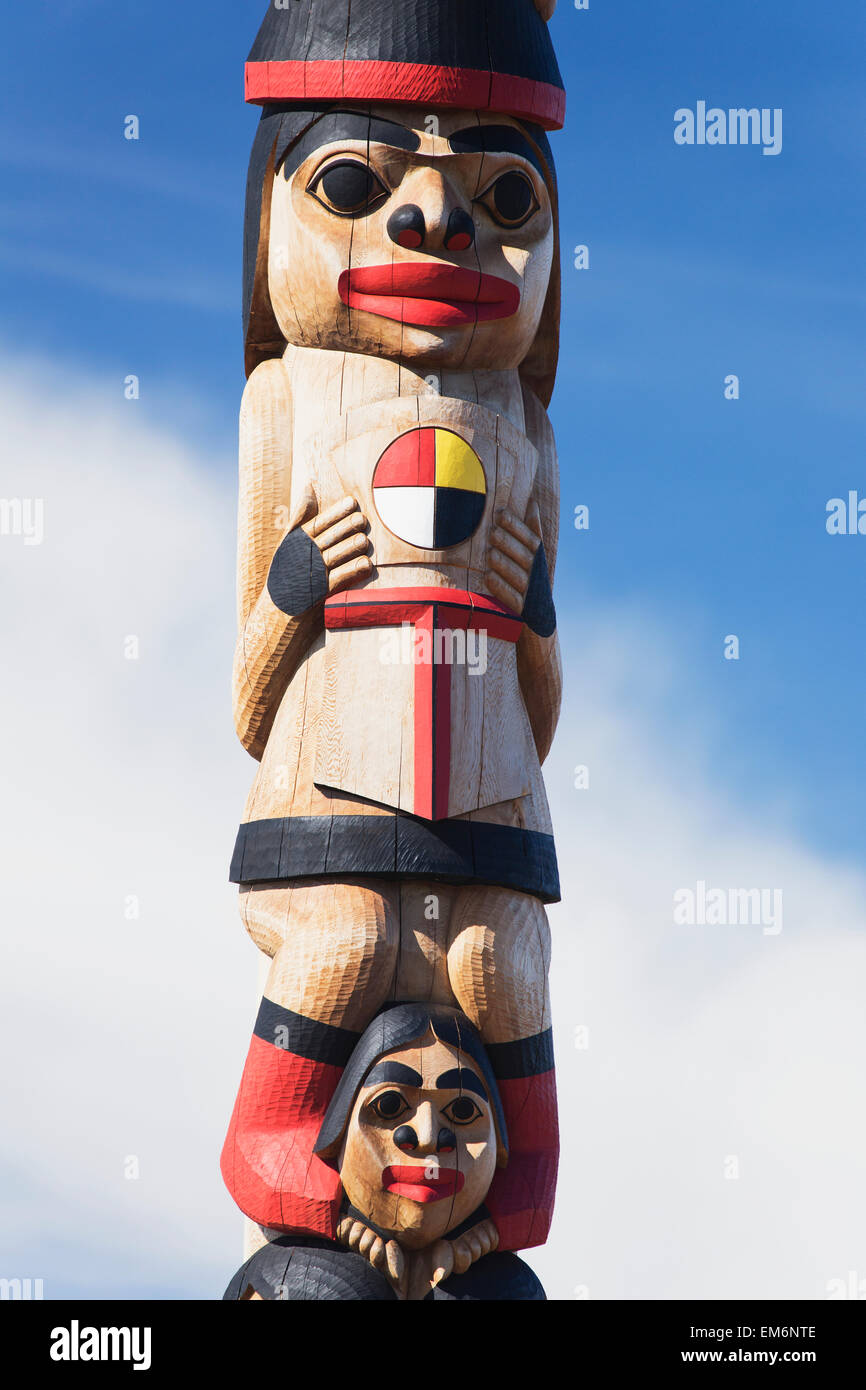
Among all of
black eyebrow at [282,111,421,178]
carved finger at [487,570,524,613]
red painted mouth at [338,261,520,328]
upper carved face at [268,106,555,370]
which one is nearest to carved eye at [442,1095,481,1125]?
carved finger at [487,570,524,613]

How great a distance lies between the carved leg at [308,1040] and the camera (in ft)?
18.4

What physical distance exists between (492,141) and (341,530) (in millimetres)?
1544

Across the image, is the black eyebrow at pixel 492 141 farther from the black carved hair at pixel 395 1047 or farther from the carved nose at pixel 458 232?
the black carved hair at pixel 395 1047

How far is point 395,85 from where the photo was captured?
→ 6.15 m

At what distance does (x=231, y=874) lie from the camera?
612 centimetres

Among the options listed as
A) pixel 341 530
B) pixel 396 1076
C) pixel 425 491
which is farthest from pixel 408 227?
pixel 396 1076

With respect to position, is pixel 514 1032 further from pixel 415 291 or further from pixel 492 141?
pixel 492 141

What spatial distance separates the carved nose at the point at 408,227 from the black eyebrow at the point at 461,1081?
2.82 meters

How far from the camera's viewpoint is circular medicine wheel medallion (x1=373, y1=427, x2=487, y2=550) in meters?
5.98
